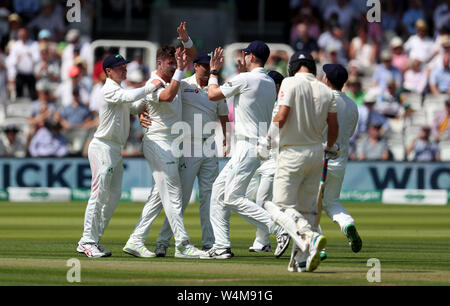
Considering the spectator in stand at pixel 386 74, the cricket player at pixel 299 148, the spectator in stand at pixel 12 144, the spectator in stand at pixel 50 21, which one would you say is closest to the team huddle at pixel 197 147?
the cricket player at pixel 299 148

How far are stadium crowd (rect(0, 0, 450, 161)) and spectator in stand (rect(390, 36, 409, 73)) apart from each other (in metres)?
0.03

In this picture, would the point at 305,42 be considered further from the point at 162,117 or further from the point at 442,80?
the point at 162,117

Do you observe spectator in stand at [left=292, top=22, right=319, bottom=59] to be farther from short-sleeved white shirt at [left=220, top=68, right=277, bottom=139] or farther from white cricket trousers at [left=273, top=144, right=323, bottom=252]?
white cricket trousers at [left=273, top=144, right=323, bottom=252]

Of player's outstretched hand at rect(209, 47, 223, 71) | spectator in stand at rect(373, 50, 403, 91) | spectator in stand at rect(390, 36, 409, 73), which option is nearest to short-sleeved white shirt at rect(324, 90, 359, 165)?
player's outstretched hand at rect(209, 47, 223, 71)

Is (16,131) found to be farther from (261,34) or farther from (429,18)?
(429,18)

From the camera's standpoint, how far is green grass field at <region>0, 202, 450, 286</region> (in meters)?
8.58

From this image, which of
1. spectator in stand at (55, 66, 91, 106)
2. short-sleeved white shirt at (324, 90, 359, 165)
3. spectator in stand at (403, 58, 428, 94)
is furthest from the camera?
spectator in stand at (403, 58, 428, 94)

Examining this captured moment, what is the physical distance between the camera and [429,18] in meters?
25.5

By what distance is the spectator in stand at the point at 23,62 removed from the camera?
74.0 ft

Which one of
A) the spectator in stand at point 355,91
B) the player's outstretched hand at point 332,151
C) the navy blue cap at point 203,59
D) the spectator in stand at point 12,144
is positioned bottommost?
the spectator in stand at point 12,144

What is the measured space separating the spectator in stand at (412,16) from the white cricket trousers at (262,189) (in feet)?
46.3

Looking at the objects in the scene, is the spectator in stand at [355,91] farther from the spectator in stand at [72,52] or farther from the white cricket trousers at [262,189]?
the white cricket trousers at [262,189]
